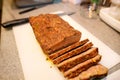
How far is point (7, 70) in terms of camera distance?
529 mm

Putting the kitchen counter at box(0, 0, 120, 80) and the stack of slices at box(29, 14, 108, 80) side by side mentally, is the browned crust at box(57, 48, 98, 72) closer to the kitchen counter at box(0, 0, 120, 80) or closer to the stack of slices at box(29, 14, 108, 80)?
the stack of slices at box(29, 14, 108, 80)

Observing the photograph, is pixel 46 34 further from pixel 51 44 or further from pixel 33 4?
pixel 33 4

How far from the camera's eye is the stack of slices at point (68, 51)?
49cm

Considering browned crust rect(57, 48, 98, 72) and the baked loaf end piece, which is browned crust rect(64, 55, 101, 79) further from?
the baked loaf end piece

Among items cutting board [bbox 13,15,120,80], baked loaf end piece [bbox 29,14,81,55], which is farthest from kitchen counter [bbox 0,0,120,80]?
baked loaf end piece [bbox 29,14,81,55]

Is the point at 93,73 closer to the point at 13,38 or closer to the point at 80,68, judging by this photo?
the point at 80,68

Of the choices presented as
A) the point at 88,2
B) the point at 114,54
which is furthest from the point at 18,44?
the point at 88,2

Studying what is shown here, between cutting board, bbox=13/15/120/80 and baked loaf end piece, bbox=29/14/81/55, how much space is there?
0.05 meters

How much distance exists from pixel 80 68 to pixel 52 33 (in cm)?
20

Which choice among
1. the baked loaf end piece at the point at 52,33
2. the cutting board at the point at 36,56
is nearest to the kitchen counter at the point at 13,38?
the cutting board at the point at 36,56

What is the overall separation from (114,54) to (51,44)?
11.1 inches

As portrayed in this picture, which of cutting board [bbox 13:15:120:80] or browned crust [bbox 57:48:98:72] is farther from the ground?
browned crust [bbox 57:48:98:72]

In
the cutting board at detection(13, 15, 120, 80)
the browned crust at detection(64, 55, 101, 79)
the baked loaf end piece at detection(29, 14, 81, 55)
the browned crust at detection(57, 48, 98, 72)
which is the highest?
the baked loaf end piece at detection(29, 14, 81, 55)

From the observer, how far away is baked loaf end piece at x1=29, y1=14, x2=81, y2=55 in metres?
0.57
